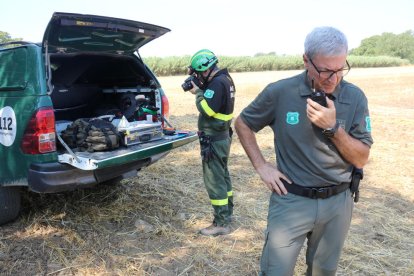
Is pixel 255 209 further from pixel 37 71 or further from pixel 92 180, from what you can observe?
pixel 37 71

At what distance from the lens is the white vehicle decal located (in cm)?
360

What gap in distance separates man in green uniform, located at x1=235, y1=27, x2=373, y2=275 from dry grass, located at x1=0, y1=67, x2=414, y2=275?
129 cm

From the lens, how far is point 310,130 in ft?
7.31

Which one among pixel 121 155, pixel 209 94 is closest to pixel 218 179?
pixel 209 94

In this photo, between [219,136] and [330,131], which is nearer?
[330,131]

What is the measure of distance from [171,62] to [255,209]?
35.5 m

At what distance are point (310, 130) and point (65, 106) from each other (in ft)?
11.7

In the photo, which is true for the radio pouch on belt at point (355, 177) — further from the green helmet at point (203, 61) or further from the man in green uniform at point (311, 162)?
the green helmet at point (203, 61)

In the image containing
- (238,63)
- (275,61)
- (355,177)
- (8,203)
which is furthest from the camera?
(275,61)

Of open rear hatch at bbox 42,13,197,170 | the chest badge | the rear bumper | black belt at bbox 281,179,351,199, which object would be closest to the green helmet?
open rear hatch at bbox 42,13,197,170

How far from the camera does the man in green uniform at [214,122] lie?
13.0 ft

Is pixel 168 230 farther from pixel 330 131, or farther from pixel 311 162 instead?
pixel 330 131

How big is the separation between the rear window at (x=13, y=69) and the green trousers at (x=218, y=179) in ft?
6.15

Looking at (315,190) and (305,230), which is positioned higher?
(315,190)
